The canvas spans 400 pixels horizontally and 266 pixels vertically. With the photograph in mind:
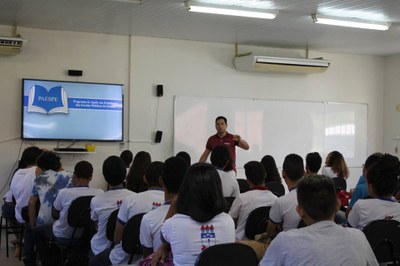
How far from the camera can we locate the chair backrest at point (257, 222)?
3348 millimetres

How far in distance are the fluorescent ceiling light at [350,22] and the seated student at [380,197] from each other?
3.59 m

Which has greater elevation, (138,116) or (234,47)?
(234,47)

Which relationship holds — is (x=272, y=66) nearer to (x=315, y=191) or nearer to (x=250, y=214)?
(x=250, y=214)

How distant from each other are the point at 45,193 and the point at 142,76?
3.59m

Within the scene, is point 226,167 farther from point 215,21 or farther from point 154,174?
point 215,21

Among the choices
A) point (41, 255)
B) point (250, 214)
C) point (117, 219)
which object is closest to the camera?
point (117, 219)

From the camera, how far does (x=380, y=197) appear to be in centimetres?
296

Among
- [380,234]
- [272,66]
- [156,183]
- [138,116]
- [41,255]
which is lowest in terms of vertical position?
[41,255]

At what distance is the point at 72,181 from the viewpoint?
14.2 feet

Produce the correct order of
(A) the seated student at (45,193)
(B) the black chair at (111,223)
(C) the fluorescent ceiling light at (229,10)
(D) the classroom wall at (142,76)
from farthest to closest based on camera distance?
(D) the classroom wall at (142,76), (C) the fluorescent ceiling light at (229,10), (A) the seated student at (45,193), (B) the black chair at (111,223)

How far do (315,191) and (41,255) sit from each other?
3.33 meters

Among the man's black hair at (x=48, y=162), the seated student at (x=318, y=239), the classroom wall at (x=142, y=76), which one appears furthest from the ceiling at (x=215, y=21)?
the seated student at (x=318, y=239)

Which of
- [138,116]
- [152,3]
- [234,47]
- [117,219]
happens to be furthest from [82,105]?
[117,219]

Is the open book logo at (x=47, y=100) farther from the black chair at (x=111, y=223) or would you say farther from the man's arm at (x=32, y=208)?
the black chair at (x=111, y=223)
